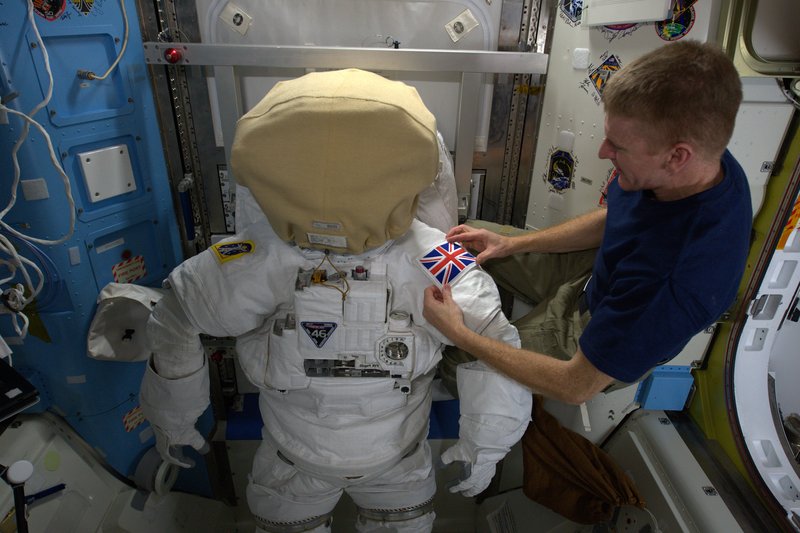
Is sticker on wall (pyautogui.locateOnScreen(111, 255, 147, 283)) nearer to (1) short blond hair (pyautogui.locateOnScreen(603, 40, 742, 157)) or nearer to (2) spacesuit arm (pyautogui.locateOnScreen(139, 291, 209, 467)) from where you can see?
(2) spacesuit arm (pyautogui.locateOnScreen(139, 291, 209, 467))

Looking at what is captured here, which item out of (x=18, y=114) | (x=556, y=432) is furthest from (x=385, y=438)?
(x=18, y=114)

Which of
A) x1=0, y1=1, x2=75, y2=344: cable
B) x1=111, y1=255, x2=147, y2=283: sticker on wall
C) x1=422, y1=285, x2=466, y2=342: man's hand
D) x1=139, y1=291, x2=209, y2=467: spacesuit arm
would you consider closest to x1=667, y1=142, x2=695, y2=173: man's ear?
x1=422, y1=285, x2=466, y2=342: man's hand

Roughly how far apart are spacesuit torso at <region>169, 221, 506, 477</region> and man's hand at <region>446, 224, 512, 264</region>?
0.21 metres

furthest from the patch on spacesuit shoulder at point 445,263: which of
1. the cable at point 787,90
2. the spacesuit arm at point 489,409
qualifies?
the cable at point 787,90

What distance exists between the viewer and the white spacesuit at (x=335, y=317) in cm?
138

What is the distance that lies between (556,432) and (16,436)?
228 centimetres

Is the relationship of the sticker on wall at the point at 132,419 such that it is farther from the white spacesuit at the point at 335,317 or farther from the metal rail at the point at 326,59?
the metal rail at the point at 326,59

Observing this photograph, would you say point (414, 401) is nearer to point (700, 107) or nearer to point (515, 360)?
point (515, 360)

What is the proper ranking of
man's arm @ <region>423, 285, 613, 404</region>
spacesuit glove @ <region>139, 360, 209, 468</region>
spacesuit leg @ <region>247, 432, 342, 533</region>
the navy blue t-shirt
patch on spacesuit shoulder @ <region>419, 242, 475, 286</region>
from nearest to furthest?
1. the navy blue t-shirt
2. man's arm @ <region>423, 285, 613, 404</region>
3. patch on spacesuit shoulder @ <region>419, 242, 475, 286</region>
4. spacesuit glove @ <region>139, 360, 209, 468</region>
5. spacesuit leg @ <region>247, 432, 342, 533</region>

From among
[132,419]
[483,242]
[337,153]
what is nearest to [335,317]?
[337,153]

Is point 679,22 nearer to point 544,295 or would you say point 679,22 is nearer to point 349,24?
point 544,295

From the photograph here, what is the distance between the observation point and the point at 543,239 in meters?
2.00

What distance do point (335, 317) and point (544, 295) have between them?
3.08 feet

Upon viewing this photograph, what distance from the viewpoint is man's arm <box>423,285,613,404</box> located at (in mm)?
1518
